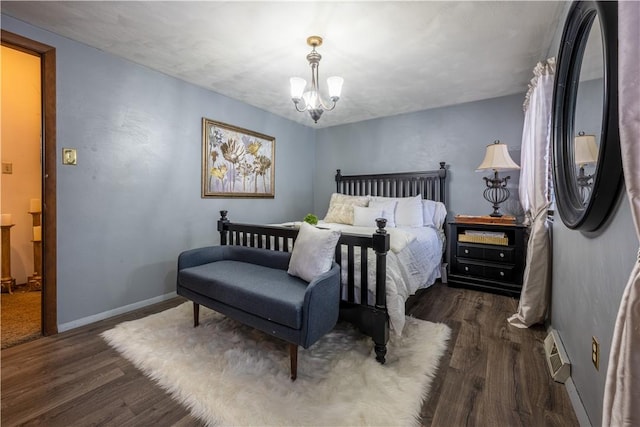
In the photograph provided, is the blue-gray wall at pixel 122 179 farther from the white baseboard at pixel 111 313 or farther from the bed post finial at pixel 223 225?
the bed post finial at pixel 223 225

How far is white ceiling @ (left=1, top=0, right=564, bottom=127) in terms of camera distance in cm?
180

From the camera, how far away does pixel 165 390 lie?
1523mm

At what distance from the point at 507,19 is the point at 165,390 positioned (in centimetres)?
321

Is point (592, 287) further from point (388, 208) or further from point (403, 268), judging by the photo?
point (388, 208)

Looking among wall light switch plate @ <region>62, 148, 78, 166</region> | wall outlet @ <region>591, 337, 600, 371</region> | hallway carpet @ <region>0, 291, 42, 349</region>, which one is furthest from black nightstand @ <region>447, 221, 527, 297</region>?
hallway carpet @ <region>0, 291, 42, 349</region>

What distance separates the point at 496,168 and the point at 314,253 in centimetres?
235

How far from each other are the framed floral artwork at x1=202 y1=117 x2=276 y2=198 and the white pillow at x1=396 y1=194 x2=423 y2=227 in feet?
6.06

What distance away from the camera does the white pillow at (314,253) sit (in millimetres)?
1838

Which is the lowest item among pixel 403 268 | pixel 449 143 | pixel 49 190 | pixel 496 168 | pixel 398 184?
pixel 403 268

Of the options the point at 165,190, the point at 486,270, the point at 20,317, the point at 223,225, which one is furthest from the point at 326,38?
the point at 20,317

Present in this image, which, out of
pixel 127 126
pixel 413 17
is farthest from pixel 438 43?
pixel 127 126

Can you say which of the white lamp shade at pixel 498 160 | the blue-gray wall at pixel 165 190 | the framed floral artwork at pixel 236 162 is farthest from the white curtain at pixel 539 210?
the framed floral artwork at pixel 236 162

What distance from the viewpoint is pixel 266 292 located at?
1.72 metres

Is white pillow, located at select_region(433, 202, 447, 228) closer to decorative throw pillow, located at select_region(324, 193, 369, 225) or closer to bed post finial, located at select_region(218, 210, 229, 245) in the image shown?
decorative throw pillow, located at select_region(324, 193, 369, 225)
